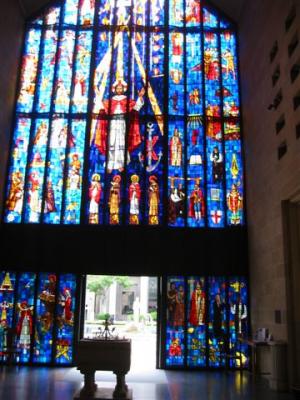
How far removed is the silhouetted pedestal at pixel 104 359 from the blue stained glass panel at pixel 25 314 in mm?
4747

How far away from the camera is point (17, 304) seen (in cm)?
1255

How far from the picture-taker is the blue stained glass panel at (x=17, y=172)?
13.3m

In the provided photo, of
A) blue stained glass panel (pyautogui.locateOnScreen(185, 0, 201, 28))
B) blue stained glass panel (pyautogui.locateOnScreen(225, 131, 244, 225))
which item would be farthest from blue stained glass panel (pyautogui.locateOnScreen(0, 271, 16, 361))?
blue stained glass panel (pyautogui.locateOnScreen(185, 0, 201, 28))

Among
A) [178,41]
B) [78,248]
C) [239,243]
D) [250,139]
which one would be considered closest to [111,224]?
[78,248]

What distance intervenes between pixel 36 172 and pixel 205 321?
6.76m

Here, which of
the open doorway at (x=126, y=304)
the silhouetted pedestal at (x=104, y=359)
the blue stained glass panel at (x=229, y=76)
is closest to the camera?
the silhouetted pedestal at (x=104, y=359)

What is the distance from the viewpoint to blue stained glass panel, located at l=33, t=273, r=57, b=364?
484 inches

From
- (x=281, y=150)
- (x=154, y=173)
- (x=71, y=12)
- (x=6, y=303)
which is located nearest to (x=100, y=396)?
(x=6, y=303)

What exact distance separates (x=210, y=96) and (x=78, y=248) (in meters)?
6.44

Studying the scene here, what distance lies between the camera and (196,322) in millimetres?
12430

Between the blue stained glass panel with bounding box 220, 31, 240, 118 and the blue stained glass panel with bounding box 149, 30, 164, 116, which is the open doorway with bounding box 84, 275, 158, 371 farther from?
the blue stained glass panel with bounding box 220, 31, 240, 118

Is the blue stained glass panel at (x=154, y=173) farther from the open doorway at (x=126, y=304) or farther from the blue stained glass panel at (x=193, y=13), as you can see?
the open doorway at (x=126, y=304)

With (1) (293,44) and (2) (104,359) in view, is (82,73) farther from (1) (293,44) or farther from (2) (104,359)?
(2) (104,359)

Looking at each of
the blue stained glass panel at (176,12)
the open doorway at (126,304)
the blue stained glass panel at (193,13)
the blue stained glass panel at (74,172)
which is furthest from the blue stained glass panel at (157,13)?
the open doorway at (126,304)
